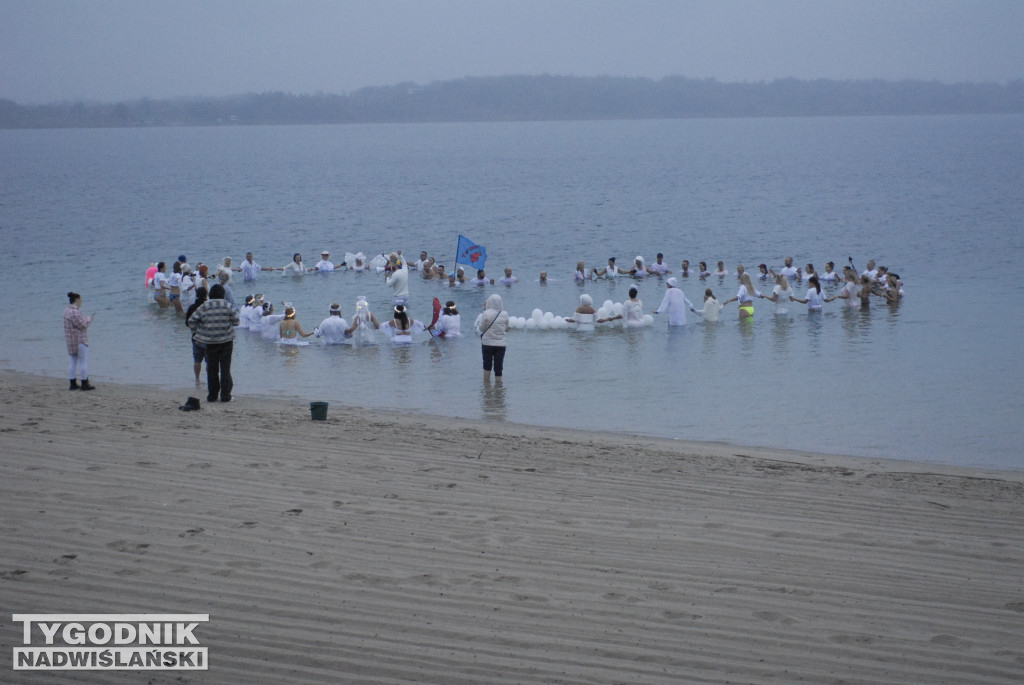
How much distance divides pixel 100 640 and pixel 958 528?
6.39m

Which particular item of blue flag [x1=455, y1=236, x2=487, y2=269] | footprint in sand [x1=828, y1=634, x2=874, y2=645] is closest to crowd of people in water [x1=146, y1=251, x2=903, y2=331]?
blue flag [x1=455, y1=236, x2=487, y2=269]

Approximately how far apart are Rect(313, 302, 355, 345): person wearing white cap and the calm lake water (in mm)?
372

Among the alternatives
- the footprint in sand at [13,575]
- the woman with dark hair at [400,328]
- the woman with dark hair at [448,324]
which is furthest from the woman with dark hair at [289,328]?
the footprint in sand at [13,575]

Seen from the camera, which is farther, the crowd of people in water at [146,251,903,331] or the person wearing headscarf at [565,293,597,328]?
the person wearing headscarf at [565,293,597,328]

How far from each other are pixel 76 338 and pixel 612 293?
16748 millimetres

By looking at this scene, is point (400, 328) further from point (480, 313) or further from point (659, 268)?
point (659, 268)

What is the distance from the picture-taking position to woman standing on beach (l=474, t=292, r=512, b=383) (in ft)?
47.6

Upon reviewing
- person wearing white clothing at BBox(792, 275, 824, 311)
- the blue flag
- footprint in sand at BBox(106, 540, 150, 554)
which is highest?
the blue flag

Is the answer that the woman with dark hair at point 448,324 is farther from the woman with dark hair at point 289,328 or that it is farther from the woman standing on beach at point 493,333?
the woman standing on beach at point 493,333

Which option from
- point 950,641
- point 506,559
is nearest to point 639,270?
point 506,559

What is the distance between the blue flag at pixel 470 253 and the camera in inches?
996

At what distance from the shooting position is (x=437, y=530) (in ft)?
23.2

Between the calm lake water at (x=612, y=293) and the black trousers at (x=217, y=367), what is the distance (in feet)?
4.84

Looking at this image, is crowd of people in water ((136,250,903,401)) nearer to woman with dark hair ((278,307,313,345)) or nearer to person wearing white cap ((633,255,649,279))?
woman with dark hair ((278,307,313,345))
